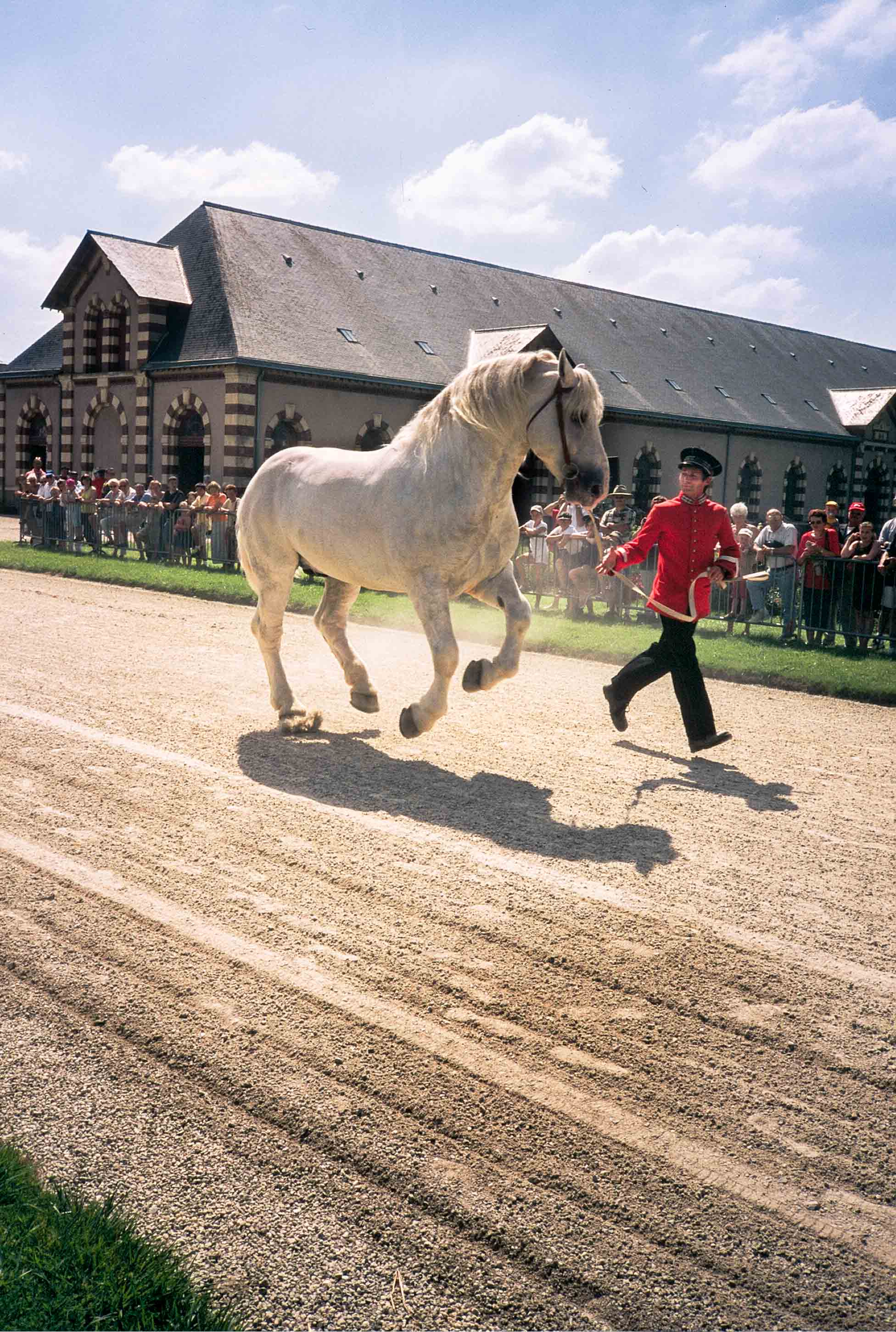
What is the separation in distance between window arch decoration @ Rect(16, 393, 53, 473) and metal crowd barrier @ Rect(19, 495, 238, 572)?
14.4 metres

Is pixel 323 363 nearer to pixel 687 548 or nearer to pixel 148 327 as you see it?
pixel 148 327

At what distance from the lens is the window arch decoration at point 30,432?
1578 inches

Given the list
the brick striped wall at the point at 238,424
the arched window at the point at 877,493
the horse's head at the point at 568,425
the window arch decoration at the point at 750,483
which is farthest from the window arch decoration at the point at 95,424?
the arched window at the point at 877,493

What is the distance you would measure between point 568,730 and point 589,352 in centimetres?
3521

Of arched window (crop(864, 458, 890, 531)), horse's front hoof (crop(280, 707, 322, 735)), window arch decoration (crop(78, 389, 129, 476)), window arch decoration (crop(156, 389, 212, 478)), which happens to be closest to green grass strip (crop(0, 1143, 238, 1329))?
horse's front hoof (crop(280, 707, 322, 735))

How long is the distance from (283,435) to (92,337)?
8.59 metres

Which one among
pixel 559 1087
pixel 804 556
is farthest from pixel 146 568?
pixel 559 1087

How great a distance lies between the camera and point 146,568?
66.6ft

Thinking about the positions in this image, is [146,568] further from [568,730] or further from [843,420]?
[843,420]

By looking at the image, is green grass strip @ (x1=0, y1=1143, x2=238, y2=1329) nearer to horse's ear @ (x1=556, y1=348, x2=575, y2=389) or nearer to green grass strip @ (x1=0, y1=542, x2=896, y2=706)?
horse's ear @ (x1=556, y1=348, x2=575, y2=389)

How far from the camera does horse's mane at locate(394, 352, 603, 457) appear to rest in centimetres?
655

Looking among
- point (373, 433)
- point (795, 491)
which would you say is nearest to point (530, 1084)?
point (373, 433)

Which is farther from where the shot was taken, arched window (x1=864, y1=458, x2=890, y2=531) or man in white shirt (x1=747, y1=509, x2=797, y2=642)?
arched window (x1=864, y1=458, x2=890, y2=531)

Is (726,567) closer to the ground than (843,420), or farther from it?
closer to the ground
